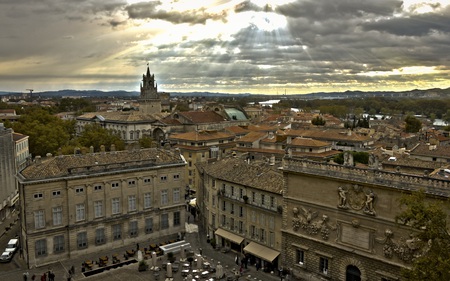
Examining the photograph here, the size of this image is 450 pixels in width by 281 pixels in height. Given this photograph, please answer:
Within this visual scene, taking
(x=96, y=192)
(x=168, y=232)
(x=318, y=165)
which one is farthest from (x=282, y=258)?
(x=96, y=192)

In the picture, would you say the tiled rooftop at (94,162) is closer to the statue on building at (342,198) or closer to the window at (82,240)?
the window at (82,240)

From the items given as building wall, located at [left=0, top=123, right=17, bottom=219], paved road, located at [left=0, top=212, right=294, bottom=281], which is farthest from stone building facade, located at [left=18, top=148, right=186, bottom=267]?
building wall, located at [left=0, top=123, right=17, bottom=219]

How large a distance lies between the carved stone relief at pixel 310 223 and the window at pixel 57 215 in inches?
884

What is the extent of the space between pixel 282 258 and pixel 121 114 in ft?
289

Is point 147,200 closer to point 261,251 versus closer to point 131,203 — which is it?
point 131,203

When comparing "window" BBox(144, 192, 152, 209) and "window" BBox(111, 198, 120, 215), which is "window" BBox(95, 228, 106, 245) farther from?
"window" BBox(144, 192, 152, 209)

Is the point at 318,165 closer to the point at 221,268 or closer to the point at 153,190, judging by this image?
the point at 221,268

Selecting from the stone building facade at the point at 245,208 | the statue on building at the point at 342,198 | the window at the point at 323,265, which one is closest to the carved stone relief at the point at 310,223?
the statue on building at the point at 342,198

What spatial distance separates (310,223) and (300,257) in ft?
11.8

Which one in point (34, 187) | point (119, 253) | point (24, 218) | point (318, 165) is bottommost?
point (119, 253)

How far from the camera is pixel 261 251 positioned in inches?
1503

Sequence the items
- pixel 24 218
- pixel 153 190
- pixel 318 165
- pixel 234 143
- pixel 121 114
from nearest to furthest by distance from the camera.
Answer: pixel 318 165 < pixel 24 218 < pixel 153 190 < pixel 234 143 < pixel 121 114

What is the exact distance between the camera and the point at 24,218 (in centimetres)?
3775

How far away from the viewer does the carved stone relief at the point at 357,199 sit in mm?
29016
